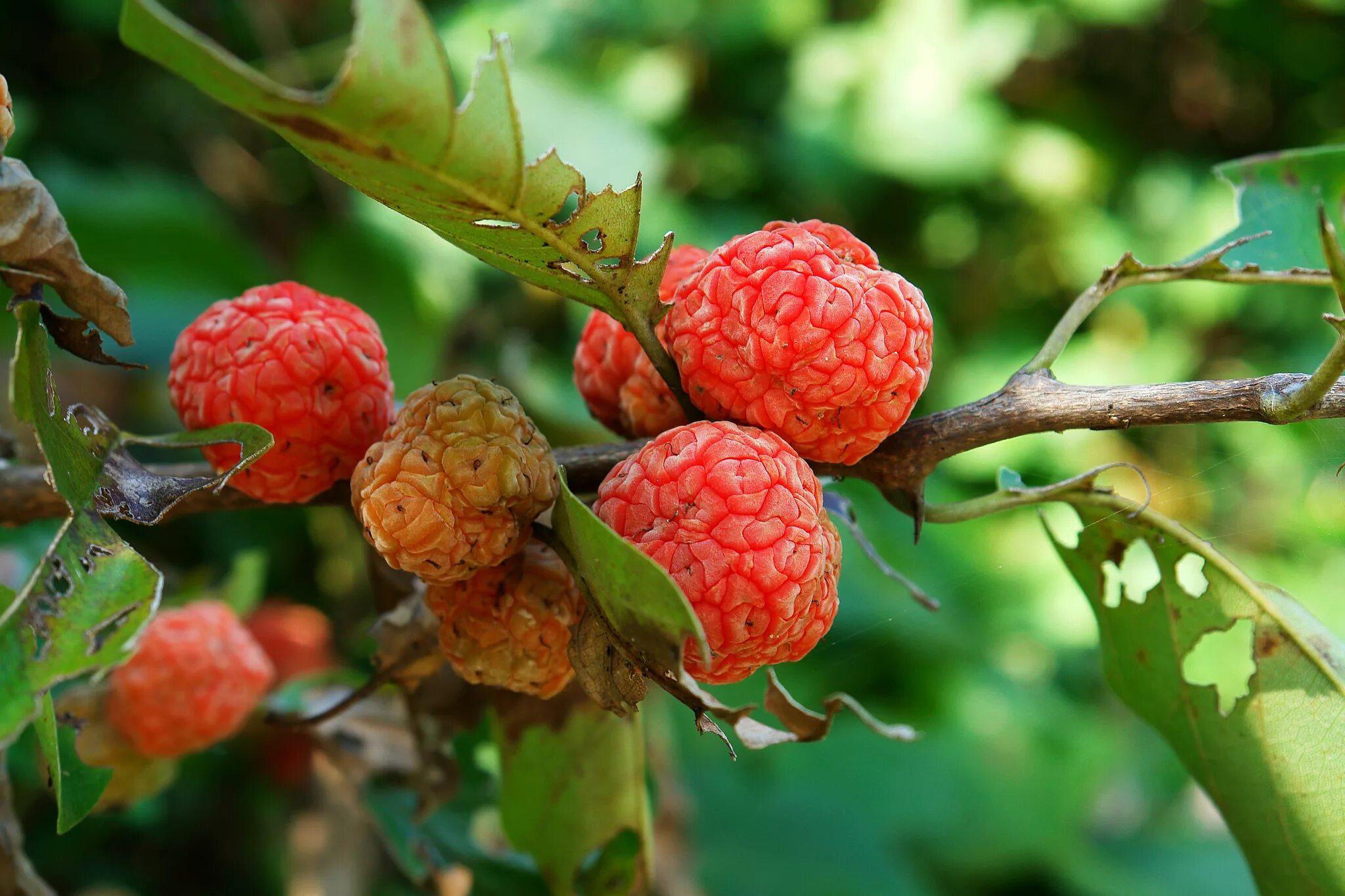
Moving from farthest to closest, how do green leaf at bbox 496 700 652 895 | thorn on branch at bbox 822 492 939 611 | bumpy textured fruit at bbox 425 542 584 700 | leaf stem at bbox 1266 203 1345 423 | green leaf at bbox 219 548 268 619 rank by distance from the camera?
green leaf at bbox 219 548 268 619
green leaf at bbox 496 700 652 895
thorn on branch at bbox 822 492 939 611
bumpy textured fruit at bbox 425 542 584 700
leaf stem at bbox 1266 203 1345 423

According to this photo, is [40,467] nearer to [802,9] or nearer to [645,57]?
[645,57]

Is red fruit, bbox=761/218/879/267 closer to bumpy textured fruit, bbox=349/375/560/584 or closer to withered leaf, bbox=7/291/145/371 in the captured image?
bumpy textured fruit, bbox=349/375/560/584

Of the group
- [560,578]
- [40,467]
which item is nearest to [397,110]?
[560,578]

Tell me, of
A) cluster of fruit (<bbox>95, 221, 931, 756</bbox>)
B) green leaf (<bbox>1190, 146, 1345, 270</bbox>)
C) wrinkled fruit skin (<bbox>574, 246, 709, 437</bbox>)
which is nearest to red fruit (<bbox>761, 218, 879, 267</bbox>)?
cluster of fruit (<bbox>95, 221, 931, 756</bbox>)

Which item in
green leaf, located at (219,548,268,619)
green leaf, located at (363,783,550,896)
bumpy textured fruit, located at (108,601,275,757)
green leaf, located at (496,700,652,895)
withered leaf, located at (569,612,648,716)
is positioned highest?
withered leaf, located at (569,612,648,716)

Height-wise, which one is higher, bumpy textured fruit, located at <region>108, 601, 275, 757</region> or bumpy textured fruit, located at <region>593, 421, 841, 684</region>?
bumpy textured fruit, located at <region>593, 421, 841, 684</region>
